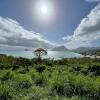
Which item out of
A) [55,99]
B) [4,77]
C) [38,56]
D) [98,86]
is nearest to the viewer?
[55,99]

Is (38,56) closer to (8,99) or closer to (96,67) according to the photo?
(96,67)

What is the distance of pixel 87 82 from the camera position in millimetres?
9070

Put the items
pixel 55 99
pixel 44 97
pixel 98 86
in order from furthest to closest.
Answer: pixel 98 86 < pixel 44 97 < pixel 55 99

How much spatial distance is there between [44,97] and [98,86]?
2.31m

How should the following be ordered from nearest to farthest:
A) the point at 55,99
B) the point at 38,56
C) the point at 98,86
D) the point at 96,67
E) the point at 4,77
→ the point at 55,99 → the point at 98,86 → the point at 4,77 → the point at 96,67 → the point at 38,56

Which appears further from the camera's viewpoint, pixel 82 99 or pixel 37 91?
pixel 37 91

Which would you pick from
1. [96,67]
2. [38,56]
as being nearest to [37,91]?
[96,67]

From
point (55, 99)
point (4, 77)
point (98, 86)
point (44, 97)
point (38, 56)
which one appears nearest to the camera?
point (55, 99)

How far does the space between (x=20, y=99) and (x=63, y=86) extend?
213 cm

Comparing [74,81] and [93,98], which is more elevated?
[74,81]

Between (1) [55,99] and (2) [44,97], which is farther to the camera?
(2) [44,97]

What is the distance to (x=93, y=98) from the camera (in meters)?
8.26

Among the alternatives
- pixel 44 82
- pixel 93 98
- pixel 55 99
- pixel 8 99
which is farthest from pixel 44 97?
pixel 44 82

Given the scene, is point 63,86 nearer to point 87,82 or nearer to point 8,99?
point 87,82
